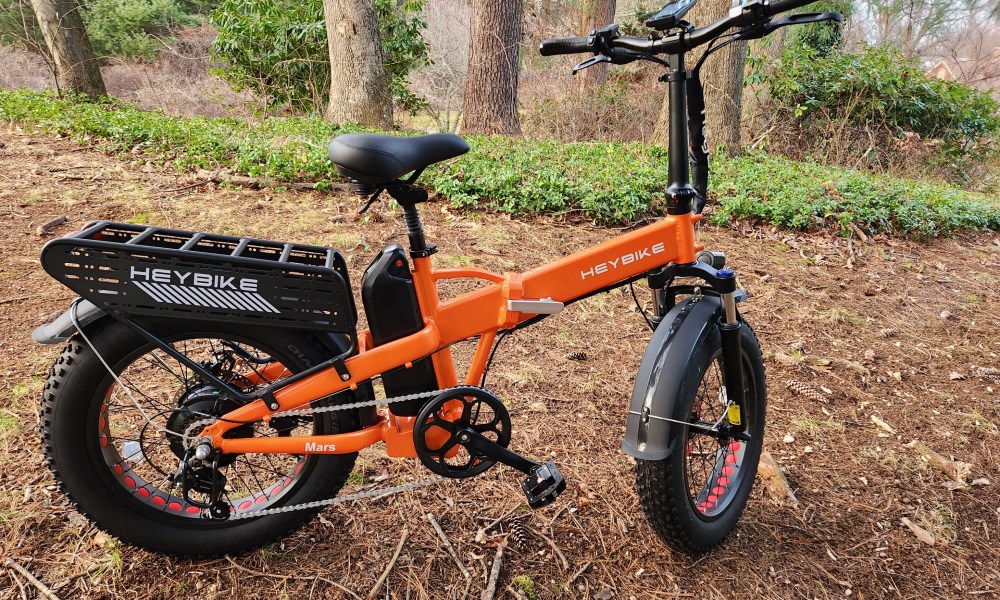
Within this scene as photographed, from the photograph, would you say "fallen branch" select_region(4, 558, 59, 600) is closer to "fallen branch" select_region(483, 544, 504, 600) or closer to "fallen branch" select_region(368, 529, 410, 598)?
"fallen branch" select_region(368, 529, 410, 598)

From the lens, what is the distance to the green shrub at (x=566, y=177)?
5.45 meters

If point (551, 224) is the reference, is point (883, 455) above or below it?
below

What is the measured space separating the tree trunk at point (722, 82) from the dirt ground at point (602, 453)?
268 centimetres

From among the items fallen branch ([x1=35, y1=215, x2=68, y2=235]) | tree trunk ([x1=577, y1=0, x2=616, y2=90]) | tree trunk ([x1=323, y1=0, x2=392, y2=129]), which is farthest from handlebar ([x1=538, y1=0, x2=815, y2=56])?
tree trunk ([x1=577, y1=0, x2=616, y2=90])

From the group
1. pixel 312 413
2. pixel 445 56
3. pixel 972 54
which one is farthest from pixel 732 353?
pixel 972 54

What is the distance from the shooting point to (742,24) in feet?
5.40

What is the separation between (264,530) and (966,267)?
20.3 ft

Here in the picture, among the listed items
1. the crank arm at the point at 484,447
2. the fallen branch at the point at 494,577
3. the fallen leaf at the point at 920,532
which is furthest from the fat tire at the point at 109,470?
the fallen leaf at the point at 920,532

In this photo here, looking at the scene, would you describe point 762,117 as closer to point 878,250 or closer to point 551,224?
point 878,250

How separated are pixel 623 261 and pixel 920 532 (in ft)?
5.66

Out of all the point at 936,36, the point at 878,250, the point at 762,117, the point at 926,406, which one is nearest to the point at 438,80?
the point at 762,117

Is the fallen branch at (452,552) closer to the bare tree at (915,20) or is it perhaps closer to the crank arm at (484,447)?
the crank arm at (484,447)

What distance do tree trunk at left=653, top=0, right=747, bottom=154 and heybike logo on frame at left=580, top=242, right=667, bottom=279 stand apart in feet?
18.6

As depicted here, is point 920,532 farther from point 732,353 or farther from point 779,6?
point 779,6
